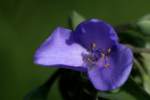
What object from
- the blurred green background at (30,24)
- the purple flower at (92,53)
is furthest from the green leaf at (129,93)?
the blurred green background at (30,24)

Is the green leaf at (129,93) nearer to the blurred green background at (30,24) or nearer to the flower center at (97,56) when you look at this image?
the flower center at (97,56)

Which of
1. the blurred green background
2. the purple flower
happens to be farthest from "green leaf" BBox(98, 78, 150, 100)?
the blurred green background

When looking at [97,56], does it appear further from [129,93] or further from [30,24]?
[30,24]

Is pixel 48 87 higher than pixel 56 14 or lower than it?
lower

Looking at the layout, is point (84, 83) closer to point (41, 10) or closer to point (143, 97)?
point (143, 97)

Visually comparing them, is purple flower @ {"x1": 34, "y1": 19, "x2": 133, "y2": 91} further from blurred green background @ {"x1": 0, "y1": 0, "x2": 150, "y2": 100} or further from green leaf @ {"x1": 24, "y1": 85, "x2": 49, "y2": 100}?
blurred green background @ {"x1": 0, "y1": 0, "x2": 150, "y2": 100}

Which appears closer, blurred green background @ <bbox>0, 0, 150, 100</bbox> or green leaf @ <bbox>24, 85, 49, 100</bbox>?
green leaf @ <bbox>24, 85, 49, 100</bbox>

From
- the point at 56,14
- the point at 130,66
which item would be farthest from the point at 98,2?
the point at 130,66

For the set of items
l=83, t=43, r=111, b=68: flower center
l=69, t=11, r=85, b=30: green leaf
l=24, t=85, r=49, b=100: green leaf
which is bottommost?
l=24, t=85, r=49, b=100: green leaf
